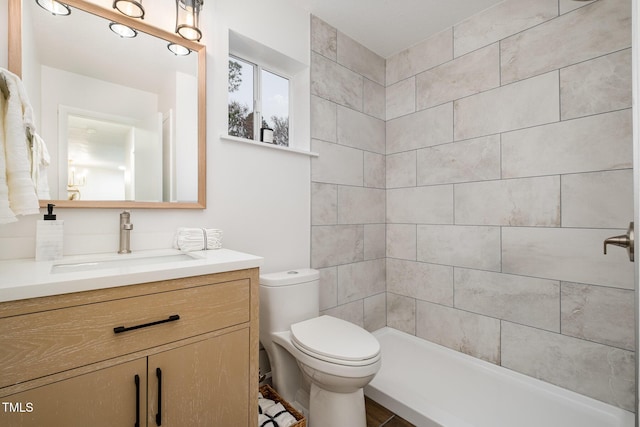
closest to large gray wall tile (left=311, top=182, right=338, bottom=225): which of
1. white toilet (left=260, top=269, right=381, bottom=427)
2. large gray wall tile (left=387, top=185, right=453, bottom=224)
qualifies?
white toilet (left=260, top=269, right=381, bottom=427)

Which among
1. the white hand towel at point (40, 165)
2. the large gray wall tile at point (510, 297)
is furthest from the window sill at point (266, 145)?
the large gray wall tile at point (510, 297)

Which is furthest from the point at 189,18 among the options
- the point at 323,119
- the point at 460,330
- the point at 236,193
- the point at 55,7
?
the point at 460,330

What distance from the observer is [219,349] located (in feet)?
3.48

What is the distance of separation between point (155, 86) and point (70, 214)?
Answer: 71cm

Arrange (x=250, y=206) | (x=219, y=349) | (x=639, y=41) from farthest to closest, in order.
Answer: (x=250, y=206) < (x=219, y=349) < (x=639, y=41)

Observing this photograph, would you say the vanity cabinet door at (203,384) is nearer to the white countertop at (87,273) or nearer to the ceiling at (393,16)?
the white countertop at (87,273)

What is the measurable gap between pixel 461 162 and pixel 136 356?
218 centimetres

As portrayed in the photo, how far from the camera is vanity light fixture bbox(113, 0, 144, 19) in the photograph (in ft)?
4.25

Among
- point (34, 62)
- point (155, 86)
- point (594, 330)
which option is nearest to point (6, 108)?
point (34, 62)

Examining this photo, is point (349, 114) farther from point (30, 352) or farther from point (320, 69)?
point (30, 352)

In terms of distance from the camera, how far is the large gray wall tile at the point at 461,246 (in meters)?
2.01

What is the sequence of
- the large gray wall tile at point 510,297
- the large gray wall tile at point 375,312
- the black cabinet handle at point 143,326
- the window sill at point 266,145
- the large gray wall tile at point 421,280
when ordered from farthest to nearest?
the large gray wall tile at point 375,312 < the large gray wall tile at point 421,280 < the large gray wall tile at point 510,297 < the window sill at point 266,145 < the black cabinet handle at point 143,326

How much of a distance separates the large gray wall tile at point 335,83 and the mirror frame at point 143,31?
32.3 inches

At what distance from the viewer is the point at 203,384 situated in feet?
3.37
